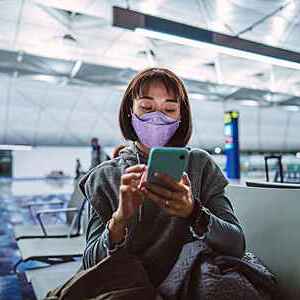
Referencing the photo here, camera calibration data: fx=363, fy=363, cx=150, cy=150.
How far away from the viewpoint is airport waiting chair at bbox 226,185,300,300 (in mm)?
1311

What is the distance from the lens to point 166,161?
0.78 m

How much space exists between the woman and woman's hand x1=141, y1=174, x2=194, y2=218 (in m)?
0.07

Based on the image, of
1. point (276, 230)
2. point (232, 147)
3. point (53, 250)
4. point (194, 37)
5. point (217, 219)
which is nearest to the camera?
point (217, 219)

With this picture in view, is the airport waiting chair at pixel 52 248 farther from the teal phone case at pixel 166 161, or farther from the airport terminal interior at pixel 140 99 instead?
the teal phone case at pixel 166 161

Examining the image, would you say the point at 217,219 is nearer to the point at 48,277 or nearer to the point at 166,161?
the point at 166,161

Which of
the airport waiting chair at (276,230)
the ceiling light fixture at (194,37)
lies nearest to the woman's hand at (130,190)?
the airport waiting chair at (276,230)

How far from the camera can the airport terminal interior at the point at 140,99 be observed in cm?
144

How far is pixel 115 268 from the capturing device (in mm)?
960

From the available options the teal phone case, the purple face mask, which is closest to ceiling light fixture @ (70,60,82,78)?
the purple face mask

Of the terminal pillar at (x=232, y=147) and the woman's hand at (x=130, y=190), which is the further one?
the terminal pillar at (x=232, y=147)

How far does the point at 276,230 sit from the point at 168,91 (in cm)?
72

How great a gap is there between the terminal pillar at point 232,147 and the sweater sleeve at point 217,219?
3994mm

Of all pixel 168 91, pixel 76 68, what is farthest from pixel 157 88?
pixel 76 68

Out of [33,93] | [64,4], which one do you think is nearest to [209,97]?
[33,93]
